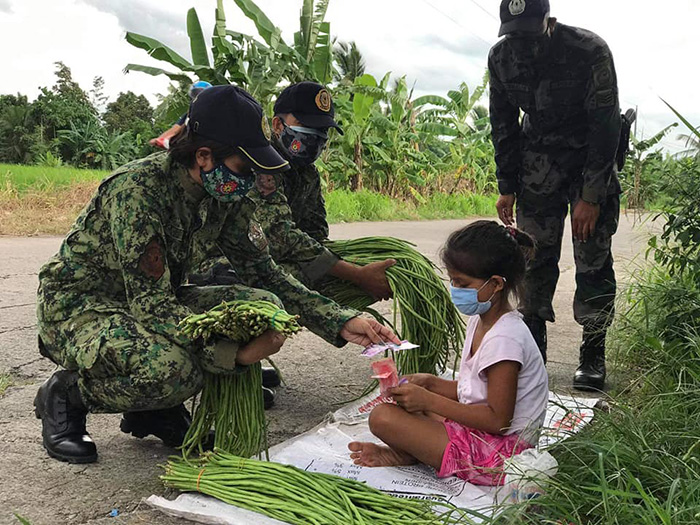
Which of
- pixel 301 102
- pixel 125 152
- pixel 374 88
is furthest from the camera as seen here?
pixel 125 152

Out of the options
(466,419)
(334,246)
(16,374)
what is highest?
(334,246)

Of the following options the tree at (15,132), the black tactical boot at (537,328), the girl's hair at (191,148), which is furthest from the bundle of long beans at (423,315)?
the tree at (15,132)

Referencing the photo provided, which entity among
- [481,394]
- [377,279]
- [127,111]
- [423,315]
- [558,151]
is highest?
[127,111]

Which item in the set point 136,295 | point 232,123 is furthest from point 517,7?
point 136,295

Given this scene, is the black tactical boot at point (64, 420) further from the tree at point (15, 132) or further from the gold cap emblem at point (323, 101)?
the tree at point (15, 132)

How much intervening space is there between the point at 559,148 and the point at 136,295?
7.26 feet

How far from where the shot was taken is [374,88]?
11312 mm

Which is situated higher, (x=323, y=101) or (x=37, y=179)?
(x=323, y=101)

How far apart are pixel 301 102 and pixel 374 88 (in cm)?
850

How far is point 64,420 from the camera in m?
2.47

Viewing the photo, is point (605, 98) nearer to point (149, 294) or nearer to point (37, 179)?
point (149, 294)

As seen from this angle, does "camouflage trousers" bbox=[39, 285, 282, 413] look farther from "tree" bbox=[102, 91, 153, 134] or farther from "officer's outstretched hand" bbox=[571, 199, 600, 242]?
"tree" bbox=[102, 91, 153, 134]

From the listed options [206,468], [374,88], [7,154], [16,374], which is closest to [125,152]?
[7,154]

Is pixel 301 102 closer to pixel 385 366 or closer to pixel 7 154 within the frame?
pixel 385 366
